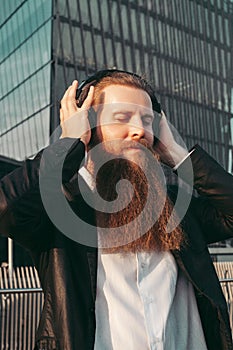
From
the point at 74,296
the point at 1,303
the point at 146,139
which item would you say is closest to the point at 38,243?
the point at 74,296

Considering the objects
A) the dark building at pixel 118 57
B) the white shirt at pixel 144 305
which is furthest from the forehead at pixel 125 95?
the dark building at pixel 118 57

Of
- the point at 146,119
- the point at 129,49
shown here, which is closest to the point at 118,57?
the point at 129,49

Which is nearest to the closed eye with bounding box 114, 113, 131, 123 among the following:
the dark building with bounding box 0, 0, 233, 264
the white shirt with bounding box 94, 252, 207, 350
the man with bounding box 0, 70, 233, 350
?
the man with bounding box 0, 70, 233, 350

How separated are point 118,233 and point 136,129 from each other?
0.34 meters

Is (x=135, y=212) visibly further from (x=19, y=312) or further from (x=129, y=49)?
(x=129, y=49)

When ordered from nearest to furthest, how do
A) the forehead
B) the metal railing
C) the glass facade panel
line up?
the forehead, the metal railing, the glass facade panel

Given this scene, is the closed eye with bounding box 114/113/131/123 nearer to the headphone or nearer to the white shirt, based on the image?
the headphone

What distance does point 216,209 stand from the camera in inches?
78.5

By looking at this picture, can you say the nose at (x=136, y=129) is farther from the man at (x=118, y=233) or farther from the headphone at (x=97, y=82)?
the headphone at (x=97, y=82)

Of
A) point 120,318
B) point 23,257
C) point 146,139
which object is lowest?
point 120,318

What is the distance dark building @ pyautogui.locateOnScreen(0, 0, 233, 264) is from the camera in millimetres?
30875

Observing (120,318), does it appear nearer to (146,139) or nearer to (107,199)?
(107,199)

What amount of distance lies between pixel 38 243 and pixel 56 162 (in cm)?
26

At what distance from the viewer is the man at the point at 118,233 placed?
1.69 metres
